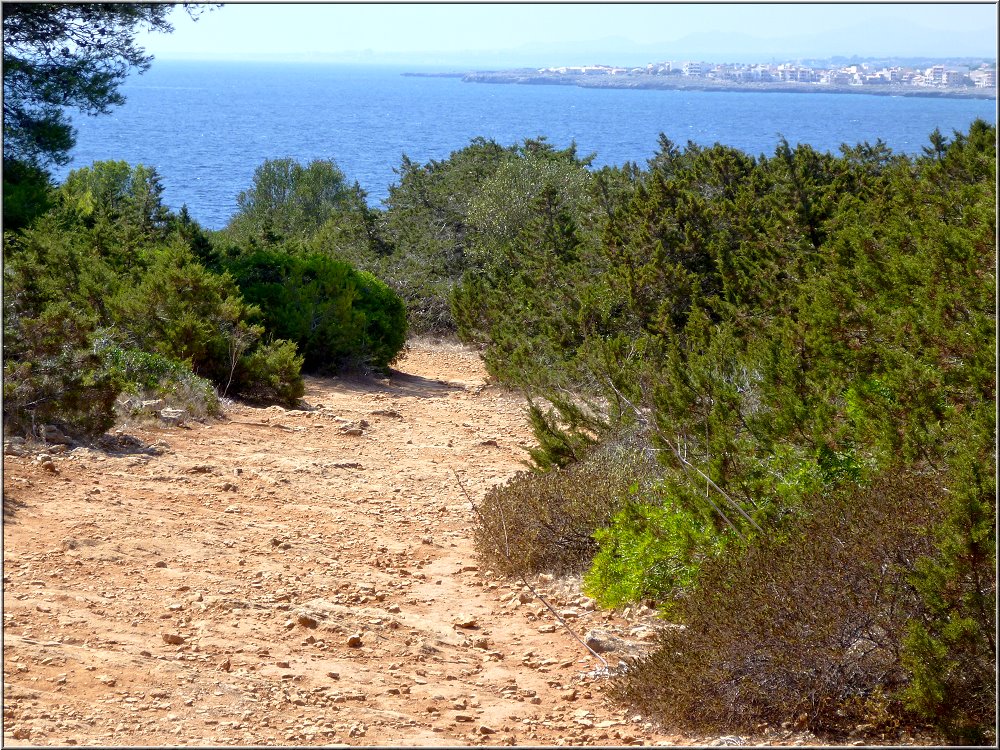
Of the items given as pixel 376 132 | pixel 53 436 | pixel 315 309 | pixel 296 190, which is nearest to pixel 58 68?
pixel 315 309

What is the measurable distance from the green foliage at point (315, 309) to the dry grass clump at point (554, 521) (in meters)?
7.97

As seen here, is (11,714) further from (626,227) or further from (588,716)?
(626,227)

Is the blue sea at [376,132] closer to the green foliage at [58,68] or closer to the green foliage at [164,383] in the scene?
the green foliage at [58,68]

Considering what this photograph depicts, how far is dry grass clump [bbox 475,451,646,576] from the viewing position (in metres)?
6.42

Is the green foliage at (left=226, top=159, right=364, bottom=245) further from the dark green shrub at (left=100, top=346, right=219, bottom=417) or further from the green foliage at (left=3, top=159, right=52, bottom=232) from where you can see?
the dark green shrub at (left=100, top=346, right=219, bottom=417)

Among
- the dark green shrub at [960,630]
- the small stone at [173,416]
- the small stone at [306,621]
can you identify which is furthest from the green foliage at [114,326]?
the dark green shrub at [960,630]

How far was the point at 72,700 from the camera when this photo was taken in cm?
383

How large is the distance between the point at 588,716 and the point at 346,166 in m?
88.0

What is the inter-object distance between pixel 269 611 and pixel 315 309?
Result: 9.68 metres

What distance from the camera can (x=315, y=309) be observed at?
48.0ft

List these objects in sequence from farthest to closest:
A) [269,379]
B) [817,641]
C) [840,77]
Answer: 1. [840,77]
2. [269,379]
3. [817,641]

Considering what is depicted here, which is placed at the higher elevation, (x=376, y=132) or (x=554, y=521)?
(x=376, y=132)

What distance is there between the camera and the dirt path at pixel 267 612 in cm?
395

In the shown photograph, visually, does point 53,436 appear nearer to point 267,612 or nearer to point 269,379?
point 267,612
